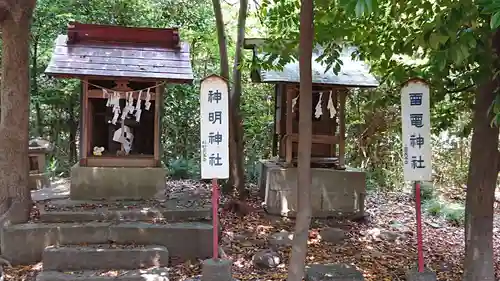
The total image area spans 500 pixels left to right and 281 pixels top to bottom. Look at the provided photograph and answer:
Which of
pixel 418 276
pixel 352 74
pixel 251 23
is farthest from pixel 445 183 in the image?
pixel 418 276

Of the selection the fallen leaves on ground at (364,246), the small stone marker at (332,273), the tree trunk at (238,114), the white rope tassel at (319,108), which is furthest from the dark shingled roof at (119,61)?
the small stone marker at (332,273)

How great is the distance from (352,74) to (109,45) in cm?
418

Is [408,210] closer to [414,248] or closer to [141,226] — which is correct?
[414,248]

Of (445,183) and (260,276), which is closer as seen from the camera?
(260,276)

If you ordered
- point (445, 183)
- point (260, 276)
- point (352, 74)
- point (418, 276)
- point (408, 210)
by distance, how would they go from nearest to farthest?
point (418, 276)
point (260, 276)
point (352, 74)
point (408, 210)
point (445, 183)

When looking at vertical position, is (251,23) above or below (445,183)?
above

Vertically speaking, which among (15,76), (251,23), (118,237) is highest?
(251,23)

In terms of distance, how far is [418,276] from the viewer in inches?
194

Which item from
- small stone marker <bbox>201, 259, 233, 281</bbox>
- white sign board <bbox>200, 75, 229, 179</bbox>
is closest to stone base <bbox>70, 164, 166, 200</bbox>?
white sign board <bbox>200, 75, 229, 179</bbox>

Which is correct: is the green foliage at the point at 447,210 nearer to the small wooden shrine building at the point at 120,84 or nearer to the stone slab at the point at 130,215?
the stone slab at the point at 130,215

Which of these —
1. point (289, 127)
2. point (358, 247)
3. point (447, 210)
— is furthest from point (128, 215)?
point (447, 210)

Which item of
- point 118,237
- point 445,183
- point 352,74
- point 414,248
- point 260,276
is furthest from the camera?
point 445,183

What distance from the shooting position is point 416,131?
4996 mm

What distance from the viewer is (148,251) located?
233 inches
